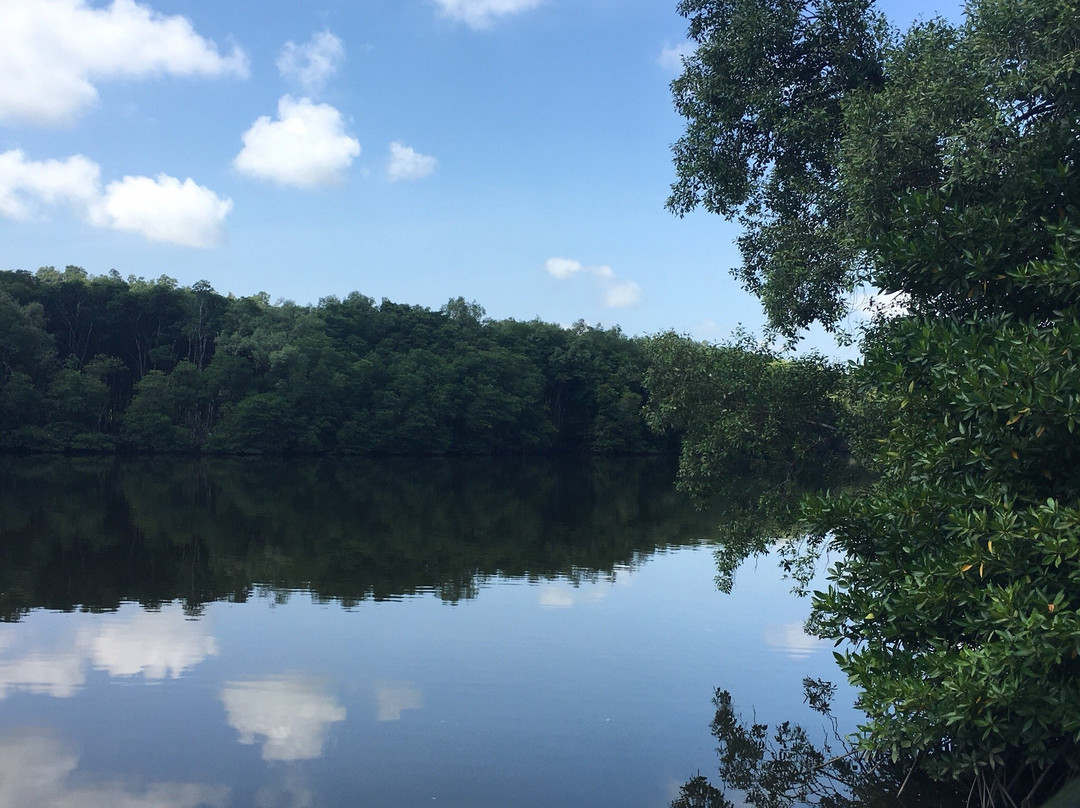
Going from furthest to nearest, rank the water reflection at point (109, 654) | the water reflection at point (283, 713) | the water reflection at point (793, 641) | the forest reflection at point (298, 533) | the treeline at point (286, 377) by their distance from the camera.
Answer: the treeline at point (286, 377)
the forest reflection at point (298, 533)
the water reflection at point (793, 641)
the water reflection at point (109, 654)
the water reflection at point (283, 713)

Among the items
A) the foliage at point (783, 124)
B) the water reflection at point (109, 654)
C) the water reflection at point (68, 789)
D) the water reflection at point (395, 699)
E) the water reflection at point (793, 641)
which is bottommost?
the water reflection at point (68, 789)

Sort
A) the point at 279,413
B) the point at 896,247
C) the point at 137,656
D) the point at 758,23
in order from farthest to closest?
1. the point at 279,413
2. the point at 137,656
3. the point at 758,23
4. the point at 896,247

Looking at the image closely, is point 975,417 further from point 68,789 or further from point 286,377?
point 286,377

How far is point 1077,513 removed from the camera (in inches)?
305

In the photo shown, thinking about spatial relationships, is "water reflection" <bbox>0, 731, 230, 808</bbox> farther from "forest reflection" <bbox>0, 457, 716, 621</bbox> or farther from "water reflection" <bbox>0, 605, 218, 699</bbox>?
"forest reflection" <bbox>0, 457, 716, 621</bbox>

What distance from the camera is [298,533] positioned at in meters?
34.7

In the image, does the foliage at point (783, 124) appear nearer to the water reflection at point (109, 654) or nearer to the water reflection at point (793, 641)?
the water reflection at point (793, 641)

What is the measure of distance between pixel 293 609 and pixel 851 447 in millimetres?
13287

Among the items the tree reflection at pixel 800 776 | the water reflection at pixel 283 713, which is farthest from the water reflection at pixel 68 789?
the tree reflection at pixel 800 776

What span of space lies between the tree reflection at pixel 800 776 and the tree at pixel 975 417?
0.95 meters

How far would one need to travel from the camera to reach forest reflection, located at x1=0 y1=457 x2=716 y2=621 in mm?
24953

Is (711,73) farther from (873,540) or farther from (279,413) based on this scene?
(279,413)

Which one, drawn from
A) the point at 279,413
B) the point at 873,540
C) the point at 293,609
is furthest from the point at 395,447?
the point at 873,540

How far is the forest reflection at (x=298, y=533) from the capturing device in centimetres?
2495
